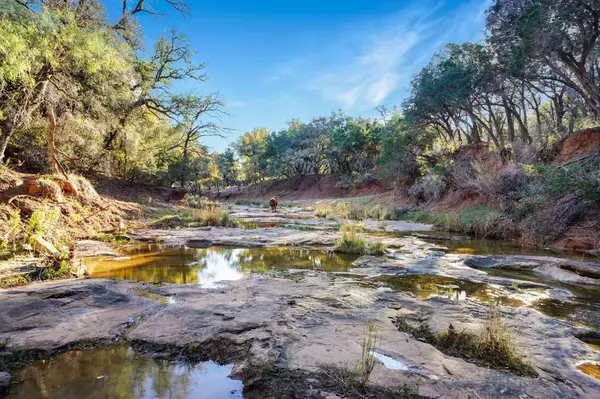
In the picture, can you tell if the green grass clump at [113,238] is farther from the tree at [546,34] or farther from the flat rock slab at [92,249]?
the tree at [546,34]

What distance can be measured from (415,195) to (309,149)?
27.8 metres

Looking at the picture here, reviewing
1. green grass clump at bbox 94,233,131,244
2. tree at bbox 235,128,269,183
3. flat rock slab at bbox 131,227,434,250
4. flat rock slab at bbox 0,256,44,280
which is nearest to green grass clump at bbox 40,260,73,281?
flat rock slab at bbox 0,256,44,280

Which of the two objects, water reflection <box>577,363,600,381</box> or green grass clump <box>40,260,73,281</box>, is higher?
green grass clump <box>40,260,73,281</box>

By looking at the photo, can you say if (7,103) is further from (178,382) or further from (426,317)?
(426,317)

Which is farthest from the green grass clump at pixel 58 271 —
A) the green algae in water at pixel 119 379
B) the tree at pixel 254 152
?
the tree at pixel 254 152

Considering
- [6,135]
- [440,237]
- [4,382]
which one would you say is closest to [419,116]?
[440,237]

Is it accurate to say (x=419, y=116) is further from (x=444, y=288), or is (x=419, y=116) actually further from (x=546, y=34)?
(x=444, y=288)

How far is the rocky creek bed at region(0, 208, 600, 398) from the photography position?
103 inches

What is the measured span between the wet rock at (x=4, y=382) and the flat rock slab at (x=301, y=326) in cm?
59

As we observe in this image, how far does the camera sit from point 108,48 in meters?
11.4

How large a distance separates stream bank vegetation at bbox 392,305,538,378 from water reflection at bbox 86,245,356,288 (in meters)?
3.62

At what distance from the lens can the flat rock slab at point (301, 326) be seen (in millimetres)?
2648

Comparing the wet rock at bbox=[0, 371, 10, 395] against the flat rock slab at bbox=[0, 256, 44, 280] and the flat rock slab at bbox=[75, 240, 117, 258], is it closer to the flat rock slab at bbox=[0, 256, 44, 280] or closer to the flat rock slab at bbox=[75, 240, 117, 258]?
the flat rock slab at bbox=[0, 256, 44, 280]

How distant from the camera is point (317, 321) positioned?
12.6 feet
